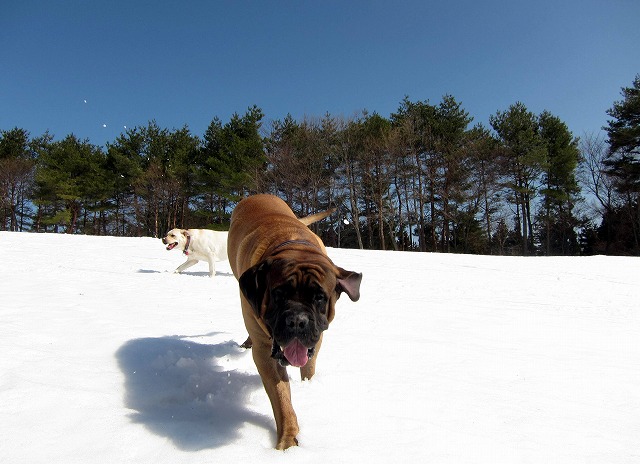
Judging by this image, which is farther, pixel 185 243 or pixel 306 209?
pixel 306 209

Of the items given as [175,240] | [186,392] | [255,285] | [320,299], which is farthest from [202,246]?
[320,299]

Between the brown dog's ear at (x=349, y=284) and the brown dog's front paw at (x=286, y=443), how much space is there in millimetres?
870

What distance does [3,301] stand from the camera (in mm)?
4613

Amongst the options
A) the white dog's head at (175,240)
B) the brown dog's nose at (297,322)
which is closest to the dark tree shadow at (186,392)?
the brown dog's nose at (297,322)

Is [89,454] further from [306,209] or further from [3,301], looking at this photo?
[306,209]

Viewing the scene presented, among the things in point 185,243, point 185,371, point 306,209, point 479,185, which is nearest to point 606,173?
point 479,185

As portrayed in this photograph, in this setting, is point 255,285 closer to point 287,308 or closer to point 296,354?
point 287,308

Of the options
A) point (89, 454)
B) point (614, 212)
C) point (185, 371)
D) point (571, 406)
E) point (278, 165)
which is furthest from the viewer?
point (614, 212)

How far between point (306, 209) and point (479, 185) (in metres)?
16.1

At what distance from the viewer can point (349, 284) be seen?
8.17 ft

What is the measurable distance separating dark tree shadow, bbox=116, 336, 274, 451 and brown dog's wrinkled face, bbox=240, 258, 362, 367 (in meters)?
0.55

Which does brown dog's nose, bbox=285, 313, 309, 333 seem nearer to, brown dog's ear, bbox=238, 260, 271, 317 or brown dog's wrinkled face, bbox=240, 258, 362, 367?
brown dog's wrinkled face, bbox=240, 258, 362, 367

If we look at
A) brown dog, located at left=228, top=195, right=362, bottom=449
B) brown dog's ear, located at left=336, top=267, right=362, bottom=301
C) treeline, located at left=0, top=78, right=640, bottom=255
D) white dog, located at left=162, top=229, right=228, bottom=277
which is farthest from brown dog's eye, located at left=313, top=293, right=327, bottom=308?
treeline, located at left=0, top=78, right=640, bottom=255

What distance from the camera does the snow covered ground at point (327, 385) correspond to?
201 cm
